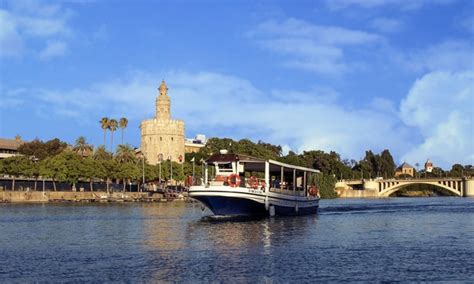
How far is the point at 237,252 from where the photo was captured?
48.4 m

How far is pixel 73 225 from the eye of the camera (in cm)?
7706

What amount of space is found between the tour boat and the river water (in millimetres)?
4495

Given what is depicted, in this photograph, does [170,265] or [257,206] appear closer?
[170,265]

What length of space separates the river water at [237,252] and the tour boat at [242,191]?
14.7 feet

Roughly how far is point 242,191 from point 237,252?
30.9 m

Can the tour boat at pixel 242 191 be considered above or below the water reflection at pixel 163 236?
above

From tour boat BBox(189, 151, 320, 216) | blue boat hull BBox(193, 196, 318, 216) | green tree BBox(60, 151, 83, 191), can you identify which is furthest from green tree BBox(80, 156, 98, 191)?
blue boat hull BBox(193, 196, 318, 216)

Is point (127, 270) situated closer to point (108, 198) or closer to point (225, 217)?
point (225, 217)

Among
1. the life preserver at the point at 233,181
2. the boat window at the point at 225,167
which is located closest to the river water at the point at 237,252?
the life preserver at the point at 233,181

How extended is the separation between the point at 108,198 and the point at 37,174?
1839 centimetres

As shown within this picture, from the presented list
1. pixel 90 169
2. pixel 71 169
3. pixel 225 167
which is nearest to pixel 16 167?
pixel 71 169

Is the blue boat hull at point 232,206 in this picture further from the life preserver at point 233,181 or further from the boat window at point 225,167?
the boat window at point 225,167

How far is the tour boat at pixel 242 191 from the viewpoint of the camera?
7938 cm

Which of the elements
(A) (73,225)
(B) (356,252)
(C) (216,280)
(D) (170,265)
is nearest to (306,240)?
(B) (356,252)
